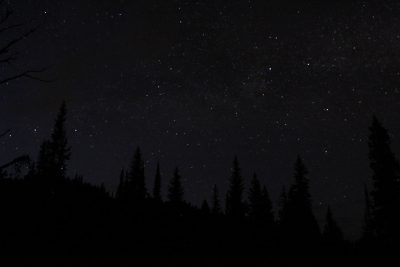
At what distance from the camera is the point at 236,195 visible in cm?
5466

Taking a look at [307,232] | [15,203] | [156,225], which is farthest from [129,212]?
[307,232]

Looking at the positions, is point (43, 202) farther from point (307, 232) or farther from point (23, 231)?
point (307, 232)

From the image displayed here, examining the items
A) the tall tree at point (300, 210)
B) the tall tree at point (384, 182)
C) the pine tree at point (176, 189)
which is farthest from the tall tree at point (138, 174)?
the tall tree at point (384, 182)

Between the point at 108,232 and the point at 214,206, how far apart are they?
5861 cm

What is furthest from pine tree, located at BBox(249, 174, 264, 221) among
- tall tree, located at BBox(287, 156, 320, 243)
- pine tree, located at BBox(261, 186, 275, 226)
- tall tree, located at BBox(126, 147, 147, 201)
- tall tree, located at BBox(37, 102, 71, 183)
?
tall tree, located at BBox(37, 102, 71, 183)

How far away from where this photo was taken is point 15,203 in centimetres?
2366

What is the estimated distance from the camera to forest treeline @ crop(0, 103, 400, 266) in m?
18.3

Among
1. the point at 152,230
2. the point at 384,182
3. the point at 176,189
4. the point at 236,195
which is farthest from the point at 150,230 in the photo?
the point at 176,189

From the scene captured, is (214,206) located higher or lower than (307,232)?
higher

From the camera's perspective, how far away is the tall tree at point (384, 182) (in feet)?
106

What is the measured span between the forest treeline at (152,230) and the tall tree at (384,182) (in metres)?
0.08

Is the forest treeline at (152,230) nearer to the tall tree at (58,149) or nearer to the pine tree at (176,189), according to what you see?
the tall tree at (58,149)

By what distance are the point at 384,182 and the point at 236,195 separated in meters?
24.4

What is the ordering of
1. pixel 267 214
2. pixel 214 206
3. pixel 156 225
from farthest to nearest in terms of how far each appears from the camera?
1. pixel 214 206
2. pixel 267 214
3. pixel 156 225
